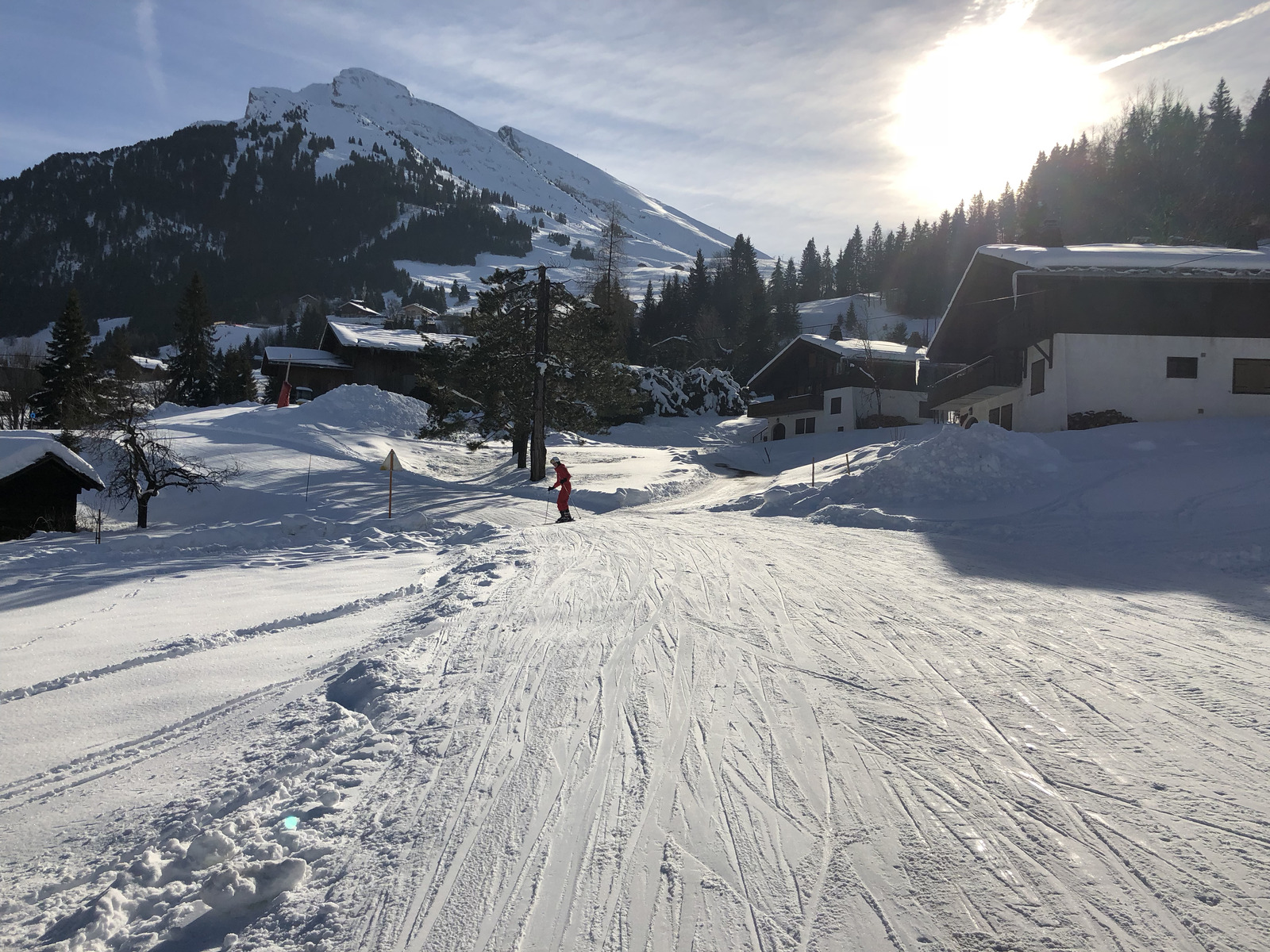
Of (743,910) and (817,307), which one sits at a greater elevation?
(817,307)

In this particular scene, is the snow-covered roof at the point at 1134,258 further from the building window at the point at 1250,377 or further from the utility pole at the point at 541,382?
the utility pole at the point at 541,382

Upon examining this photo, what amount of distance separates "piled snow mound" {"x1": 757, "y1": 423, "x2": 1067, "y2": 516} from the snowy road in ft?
31.6

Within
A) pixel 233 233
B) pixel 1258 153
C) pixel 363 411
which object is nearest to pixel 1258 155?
pixel 1258 153

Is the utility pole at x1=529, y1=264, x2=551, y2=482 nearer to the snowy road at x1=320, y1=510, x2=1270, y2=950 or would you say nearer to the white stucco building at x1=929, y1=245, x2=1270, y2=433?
the white stucco building at x1=929, y1=245, x2=1270, y2=433

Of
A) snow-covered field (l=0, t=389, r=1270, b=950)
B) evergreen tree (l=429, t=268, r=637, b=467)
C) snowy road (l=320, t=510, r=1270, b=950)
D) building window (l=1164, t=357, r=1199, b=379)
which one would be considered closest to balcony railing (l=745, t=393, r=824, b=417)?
evergreen tree (l=429, t=268, r=637, b=467)

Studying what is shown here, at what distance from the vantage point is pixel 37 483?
17984 mm

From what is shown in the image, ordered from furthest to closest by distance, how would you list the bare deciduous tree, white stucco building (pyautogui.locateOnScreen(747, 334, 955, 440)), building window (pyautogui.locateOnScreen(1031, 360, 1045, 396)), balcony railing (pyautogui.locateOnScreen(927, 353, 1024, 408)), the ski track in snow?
white stucco building (pyautogui.locateOnScreen(747, 334, 955, 440)) → balcony railing (pyautogui.locateOnScreen(927, 353, 1024, 408)) → building window (pyautogui.locateOnScreen(1031, 360, 1045, 396)) → the bare deciduous tree → the ski track in snow

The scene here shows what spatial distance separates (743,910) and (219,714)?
3.87 metres

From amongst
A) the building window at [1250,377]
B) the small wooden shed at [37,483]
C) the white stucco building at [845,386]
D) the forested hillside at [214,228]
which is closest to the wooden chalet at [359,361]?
the white stucco building at [845,386]

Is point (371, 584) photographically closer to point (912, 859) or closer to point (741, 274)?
point (912, 859)

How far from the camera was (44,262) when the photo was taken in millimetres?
139625

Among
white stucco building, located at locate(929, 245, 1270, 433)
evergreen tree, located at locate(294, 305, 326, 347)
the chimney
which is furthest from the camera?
evergreen tree, located at locate(294, 305, 326, 347)

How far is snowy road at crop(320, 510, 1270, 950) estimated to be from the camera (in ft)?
9.66

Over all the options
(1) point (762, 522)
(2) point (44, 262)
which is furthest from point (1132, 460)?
(2) point (44, 262)
